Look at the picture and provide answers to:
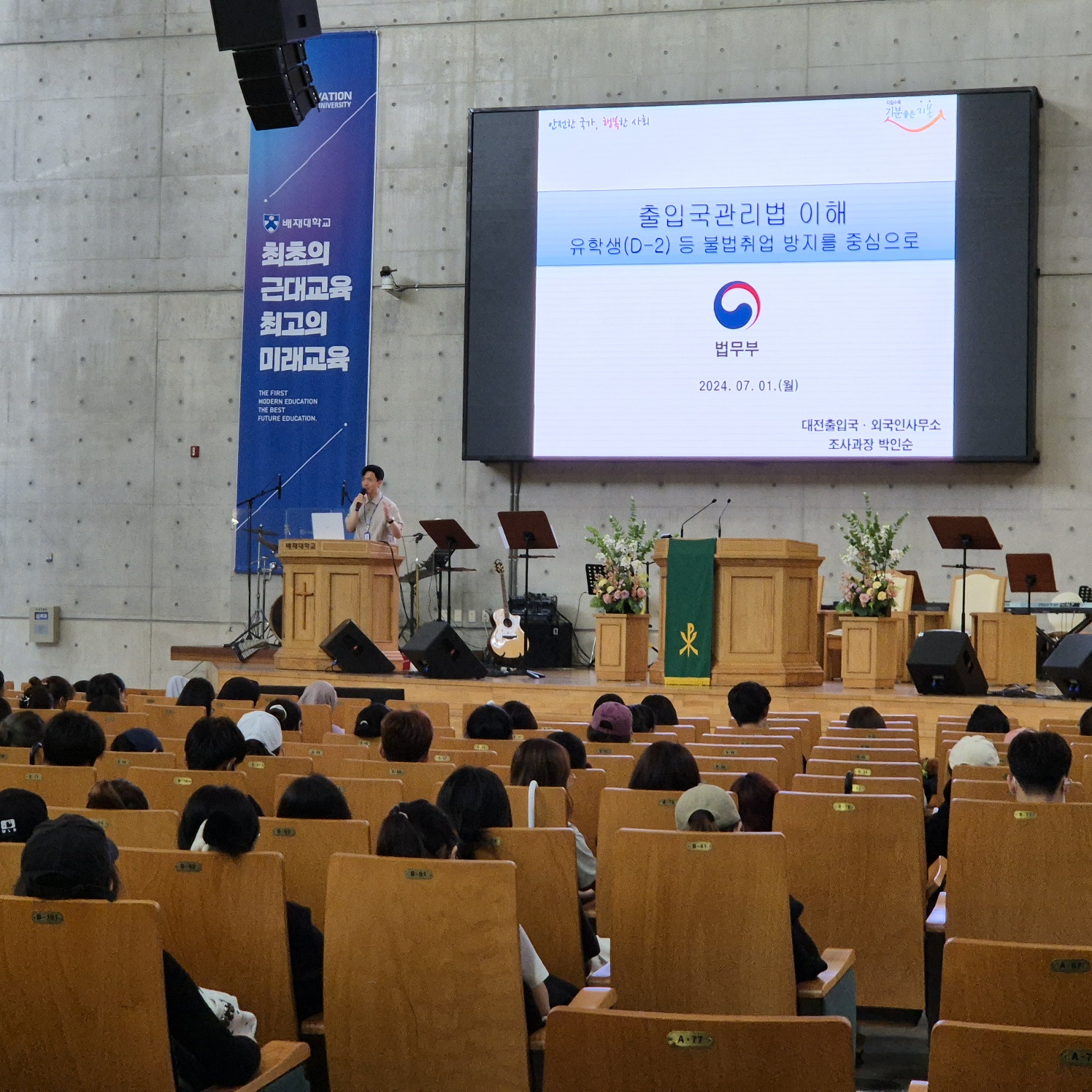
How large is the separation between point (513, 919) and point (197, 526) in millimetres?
12272

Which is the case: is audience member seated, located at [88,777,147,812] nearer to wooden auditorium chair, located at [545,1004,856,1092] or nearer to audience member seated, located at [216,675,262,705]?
wooden auditorium chair, located at [545,1004,856,1092]

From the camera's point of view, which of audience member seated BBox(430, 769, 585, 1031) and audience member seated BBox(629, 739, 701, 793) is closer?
audience member seated BBox(430, 769, 585, 1031)

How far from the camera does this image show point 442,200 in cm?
1397

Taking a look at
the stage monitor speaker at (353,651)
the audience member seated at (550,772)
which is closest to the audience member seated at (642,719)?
the audience member seated at (550,772)

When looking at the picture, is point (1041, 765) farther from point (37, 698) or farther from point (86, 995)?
point (37, 698)

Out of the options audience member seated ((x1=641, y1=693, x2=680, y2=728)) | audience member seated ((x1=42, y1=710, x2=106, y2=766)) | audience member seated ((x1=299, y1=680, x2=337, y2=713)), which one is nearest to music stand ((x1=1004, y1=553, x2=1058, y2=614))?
audience member seated ((x1=641, y1=693, x2=680, y2=728))

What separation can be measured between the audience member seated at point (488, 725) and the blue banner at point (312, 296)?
861 centimetres

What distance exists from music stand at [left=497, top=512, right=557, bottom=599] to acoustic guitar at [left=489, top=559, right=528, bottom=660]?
1.22m

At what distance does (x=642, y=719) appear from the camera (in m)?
6.31

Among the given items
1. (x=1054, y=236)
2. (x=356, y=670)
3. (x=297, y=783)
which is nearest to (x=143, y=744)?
(x=297, y=783)

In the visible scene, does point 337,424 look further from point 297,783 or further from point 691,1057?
point 691,1057

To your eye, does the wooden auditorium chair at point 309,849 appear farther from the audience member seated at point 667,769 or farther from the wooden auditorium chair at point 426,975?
the audience member seated at point 667,769

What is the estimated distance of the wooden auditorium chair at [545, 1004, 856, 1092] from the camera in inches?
69.4

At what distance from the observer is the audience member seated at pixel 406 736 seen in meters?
4.88
